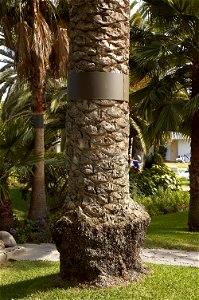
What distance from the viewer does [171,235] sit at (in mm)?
10914

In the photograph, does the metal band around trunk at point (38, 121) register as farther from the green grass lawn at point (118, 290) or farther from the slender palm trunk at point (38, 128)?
the green grass lawn at point (118, 290)

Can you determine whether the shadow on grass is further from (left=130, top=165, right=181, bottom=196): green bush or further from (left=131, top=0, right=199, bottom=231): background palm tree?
(left=130, top=165, right=181, bottom=196): green bush

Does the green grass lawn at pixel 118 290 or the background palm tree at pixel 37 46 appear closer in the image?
the green grass lawn at pixel 118 290

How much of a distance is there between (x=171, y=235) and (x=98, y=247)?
21.2 ft

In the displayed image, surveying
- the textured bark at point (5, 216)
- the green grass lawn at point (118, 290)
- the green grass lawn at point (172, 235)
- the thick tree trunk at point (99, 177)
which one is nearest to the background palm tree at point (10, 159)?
the textured bark at point (5, 216)

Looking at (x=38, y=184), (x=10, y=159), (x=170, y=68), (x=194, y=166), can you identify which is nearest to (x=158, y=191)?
(x=194, y=166)

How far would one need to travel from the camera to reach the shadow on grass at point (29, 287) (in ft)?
16.2

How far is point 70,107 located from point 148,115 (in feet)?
21.1

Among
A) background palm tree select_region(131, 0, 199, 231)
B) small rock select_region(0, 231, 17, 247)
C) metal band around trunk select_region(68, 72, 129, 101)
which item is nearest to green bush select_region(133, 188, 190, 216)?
background palm tree select_region(131, 0, 199, 231)

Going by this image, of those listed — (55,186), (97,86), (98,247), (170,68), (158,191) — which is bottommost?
(98,247)

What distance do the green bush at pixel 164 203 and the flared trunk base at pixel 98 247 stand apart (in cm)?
1118

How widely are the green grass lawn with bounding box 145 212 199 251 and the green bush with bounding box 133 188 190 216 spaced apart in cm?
194

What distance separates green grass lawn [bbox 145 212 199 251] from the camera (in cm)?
966

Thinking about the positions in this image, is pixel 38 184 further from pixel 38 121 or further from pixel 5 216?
pixel 38 121
